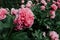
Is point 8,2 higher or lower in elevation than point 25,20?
lower

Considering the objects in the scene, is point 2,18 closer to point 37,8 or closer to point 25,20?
point 25,20

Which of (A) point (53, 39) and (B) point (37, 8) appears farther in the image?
(B) point (37, 8)

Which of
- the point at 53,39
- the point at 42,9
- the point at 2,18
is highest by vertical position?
the point at 2,18

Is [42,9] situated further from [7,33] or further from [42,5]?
[7,33]

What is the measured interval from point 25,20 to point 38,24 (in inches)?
45.2

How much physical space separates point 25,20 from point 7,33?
0.78 ft

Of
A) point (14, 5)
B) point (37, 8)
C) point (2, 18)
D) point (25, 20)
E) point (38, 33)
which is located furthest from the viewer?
point (14, 5)

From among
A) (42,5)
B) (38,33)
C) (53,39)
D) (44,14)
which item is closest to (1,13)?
(38,33)

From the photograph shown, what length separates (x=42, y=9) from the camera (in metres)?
3.45

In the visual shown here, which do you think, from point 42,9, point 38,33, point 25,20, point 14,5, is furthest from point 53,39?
point 14,5

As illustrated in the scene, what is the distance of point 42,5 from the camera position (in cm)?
367

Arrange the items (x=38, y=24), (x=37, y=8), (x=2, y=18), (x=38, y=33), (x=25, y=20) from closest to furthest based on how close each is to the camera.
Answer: (x=25, y=20)
(x=2, y=18)
(x=38, y=33)
(x=38, y=24)
(x=37, y=8)

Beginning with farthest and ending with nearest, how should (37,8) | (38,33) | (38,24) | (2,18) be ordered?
(37,8) → (38,24) → (38,33) → (2,18)

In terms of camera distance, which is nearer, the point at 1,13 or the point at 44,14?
the point at 1,13
